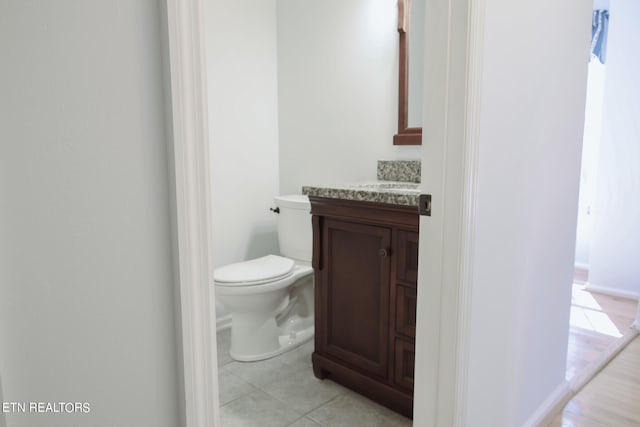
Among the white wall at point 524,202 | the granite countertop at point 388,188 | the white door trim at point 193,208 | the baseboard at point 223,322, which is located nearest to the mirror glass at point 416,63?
→ the granite countertop at point 388,188

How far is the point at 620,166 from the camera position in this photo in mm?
3129

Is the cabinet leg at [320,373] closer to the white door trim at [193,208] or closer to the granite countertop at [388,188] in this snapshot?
the granite countertop at [388,188]

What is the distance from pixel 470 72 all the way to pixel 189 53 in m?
0.76

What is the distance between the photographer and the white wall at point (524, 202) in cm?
124

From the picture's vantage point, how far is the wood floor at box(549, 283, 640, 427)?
1.81 meters

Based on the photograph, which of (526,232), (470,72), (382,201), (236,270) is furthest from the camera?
(236,270)

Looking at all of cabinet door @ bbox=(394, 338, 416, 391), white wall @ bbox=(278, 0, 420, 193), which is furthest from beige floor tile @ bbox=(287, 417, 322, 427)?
white wall @ bbox=(278, 0, 420, 193)

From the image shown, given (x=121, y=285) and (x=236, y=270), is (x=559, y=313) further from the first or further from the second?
(x=121, y=285)

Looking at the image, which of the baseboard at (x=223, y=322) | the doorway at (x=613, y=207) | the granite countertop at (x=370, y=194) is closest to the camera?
the granite countertop at (x=370, y=194)

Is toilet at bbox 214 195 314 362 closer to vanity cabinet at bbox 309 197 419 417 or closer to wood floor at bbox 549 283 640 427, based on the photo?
vanity cabinet at bbox 309 197 419 417

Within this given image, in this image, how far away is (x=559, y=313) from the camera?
179 centimetres

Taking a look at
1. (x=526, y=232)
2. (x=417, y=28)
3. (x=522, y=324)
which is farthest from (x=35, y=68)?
(x=417, y=28)

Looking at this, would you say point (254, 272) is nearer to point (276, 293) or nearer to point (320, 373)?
point (276, 293)

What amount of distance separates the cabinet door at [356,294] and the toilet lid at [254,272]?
0.34 metres
